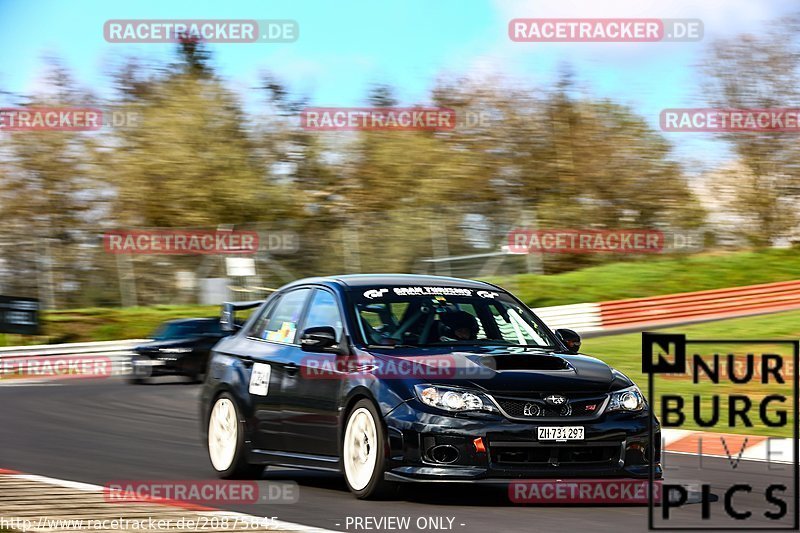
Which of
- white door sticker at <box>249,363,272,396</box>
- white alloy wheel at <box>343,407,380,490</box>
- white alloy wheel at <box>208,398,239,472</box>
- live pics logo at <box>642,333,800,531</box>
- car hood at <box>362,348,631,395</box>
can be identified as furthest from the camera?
white alloy wheel at <box>208,398,239,472</box>

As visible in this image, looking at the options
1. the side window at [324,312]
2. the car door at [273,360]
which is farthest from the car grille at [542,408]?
the car door at [273,360]

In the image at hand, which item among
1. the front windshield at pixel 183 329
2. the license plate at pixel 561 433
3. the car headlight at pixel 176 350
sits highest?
the front windshield at pixel 183 329

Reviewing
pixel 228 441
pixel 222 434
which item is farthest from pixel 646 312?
pixel 228 441

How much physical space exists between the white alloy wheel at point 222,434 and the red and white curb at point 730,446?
3.97 m

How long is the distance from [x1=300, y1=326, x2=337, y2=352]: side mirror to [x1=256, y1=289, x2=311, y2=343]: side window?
701 mm

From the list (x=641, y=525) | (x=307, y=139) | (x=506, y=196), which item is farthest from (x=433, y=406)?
(x=307, y=139)

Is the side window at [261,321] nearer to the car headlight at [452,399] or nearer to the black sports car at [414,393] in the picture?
the black sports car at [414,393]

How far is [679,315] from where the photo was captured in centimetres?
3181

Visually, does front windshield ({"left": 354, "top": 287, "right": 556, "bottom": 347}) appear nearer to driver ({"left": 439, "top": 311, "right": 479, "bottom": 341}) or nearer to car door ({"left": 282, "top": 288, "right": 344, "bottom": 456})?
driver ({"left": 439, "top": 311, "right": 479, "bottom": 341})

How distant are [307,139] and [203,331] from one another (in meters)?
21.6

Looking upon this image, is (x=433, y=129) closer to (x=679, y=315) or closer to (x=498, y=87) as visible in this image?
(x=498, y=87)

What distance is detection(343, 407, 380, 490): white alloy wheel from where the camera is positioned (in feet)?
27.9

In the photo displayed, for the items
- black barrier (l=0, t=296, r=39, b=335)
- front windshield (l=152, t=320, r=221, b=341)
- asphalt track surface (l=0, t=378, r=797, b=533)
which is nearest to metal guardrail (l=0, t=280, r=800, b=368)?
black barrier (l=0, t=296, r=39, b=335)

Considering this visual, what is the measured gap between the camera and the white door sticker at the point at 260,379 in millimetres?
9867
